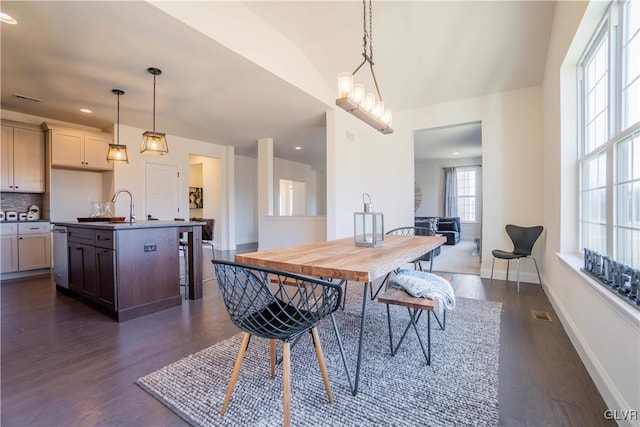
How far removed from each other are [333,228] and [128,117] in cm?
391

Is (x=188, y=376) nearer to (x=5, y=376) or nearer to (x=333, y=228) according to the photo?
(x=5, y=376)

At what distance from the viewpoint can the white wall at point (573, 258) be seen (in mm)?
1372

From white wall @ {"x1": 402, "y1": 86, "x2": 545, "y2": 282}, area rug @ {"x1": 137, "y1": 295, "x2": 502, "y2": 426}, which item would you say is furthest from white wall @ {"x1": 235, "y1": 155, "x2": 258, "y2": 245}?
area rug @ {"x1": 137, "y1": 295, "x2": 502, "y2": 426}

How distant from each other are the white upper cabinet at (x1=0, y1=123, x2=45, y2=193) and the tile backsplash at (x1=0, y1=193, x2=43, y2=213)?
0.28m

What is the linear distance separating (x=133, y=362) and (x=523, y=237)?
175 inches

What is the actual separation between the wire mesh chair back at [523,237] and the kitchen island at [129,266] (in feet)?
13.4

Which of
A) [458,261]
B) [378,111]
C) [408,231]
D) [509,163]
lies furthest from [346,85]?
[458,261]

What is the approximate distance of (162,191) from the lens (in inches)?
236

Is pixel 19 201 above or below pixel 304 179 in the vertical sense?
below

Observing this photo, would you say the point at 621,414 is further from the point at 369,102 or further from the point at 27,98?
the point at 27,98

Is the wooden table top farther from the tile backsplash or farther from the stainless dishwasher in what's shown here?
the tile backsplash

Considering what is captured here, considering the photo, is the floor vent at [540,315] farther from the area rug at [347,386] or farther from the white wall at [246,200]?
the white wall at [246,200]

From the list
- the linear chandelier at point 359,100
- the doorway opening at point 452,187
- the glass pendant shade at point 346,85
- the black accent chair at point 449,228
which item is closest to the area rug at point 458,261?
the black accent chair at point 449,228

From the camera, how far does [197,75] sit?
3.53 metres
